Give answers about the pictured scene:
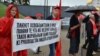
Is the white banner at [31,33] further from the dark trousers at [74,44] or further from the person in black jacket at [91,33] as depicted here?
the person in black jacket at [91,33]

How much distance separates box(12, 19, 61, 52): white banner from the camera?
285 inches

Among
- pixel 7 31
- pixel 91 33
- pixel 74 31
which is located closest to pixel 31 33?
pixel 7 31

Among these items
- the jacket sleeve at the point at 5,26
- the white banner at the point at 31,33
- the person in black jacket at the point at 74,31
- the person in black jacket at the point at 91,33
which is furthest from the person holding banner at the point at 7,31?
the person in black jacket at the point at 91,33

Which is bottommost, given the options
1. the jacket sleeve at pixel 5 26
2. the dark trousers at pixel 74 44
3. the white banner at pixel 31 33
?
the dark trousers at pixel 74 44

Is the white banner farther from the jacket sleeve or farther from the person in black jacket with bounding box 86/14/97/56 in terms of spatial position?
the person in black jacket with bounding box 86/14/97/56

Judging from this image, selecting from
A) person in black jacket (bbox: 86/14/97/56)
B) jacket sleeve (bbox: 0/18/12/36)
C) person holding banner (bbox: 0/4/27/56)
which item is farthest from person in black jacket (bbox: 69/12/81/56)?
jacket sleeve (bbox: 0/18/12/36)

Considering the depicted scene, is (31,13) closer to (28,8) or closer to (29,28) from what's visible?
(28,8)

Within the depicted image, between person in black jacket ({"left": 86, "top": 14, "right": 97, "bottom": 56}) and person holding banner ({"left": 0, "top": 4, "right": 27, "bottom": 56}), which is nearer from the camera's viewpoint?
person holding banner ({"left": 0, "top": 4, "right": 27, "bottom": 56})

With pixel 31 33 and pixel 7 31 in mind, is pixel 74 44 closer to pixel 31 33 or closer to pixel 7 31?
pixel 31 33

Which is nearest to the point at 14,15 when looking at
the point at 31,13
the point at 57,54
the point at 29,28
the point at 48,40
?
the point at 29,28

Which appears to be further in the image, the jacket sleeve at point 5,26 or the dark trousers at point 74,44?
the dark trousers at point 74,44

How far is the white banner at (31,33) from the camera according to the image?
7229 mm

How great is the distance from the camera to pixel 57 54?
9.61m

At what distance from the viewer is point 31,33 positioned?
7723 mm
